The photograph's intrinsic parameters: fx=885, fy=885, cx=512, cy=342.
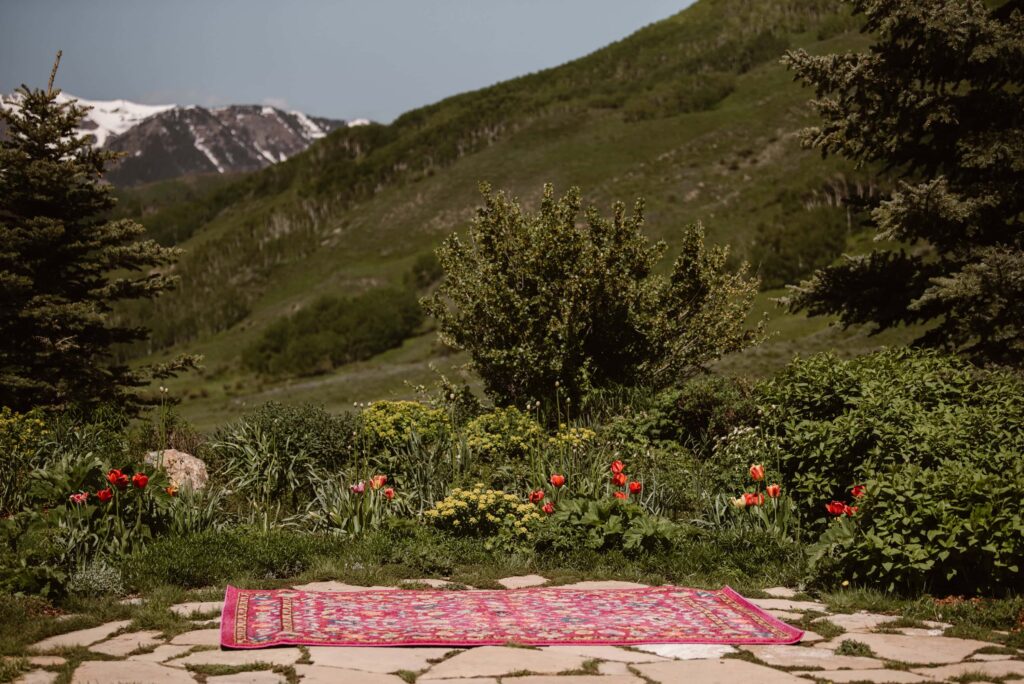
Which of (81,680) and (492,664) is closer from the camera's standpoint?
(81,680)

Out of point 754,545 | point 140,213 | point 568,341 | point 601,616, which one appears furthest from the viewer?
point 140,213

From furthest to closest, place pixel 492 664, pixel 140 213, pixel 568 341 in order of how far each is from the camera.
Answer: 1. pixel 140 213
2. pixel 568 341
3. pixel 492 664

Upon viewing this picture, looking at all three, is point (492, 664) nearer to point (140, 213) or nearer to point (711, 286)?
point (711, 286)

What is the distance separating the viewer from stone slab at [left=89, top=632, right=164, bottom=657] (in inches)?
200

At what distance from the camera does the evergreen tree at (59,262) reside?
1304 centimetres

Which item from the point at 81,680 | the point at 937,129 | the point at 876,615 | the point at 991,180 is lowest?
the point at 876,615

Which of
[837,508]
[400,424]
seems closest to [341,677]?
[837,508]

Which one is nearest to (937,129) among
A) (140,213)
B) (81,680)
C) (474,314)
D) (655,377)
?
(655,377)

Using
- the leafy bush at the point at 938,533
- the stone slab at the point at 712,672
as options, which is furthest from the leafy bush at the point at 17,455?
the leafy bush at the point at 938,533

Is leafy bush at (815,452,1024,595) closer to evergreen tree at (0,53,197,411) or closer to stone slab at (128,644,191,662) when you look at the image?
stone slab at (128,644,191,662)

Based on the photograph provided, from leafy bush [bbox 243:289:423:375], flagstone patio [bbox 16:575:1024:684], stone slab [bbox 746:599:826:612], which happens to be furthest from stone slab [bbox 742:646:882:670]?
leafy bush [bbox 243:289:423:375]

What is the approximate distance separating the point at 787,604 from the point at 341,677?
3468 millimetres

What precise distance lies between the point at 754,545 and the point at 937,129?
740 cm

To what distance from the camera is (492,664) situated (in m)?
4.80
